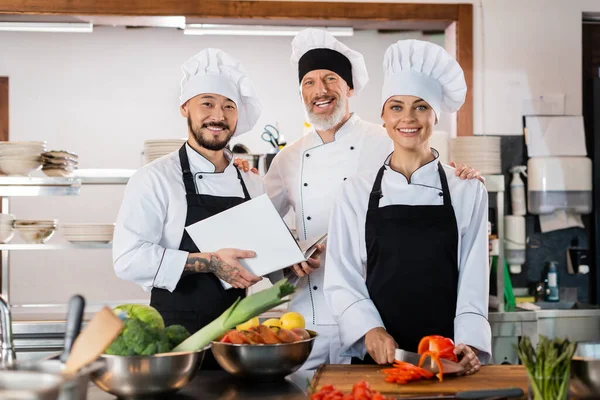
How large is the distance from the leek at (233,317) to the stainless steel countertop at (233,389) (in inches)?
5.2

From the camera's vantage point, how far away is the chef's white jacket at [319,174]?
9.78 feet

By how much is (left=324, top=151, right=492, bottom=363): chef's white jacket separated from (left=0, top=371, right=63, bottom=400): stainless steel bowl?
1.30 meters

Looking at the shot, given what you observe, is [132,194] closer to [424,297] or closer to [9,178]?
[424,297]

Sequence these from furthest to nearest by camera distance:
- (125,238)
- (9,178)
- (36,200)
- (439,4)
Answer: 1. (36,200)
2. (439,4)
3. (9,178)
4. (125,238)

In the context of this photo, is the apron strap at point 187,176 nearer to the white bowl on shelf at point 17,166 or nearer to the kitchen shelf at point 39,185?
the kitchen shelf at point 39,185

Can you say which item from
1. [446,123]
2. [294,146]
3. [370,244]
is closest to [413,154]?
[370,244]

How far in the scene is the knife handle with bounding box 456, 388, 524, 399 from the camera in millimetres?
1603

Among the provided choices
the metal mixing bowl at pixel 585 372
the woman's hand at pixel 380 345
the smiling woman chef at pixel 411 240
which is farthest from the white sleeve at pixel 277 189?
the metal mixing bowl at pixel 585 372

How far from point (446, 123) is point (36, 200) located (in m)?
3.62

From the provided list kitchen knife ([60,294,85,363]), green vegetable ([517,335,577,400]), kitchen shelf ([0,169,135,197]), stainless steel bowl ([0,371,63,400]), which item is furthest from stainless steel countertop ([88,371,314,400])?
kitchen shelf ([0,169,135,197])

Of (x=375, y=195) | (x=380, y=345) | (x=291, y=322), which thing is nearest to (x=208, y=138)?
(x=375, y=195)

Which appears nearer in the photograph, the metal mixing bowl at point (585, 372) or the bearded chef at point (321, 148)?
the metal mixing bowl at point (585, 372)

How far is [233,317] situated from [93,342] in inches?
19.9

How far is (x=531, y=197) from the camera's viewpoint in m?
4.81
